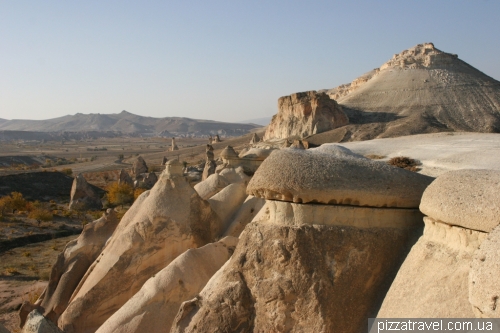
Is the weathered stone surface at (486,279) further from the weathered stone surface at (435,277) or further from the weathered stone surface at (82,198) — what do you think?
the weathered stone surface at (82,198)

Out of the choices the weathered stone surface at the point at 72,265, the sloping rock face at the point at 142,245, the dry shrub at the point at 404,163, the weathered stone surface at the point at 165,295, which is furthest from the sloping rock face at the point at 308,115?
the weathered stone surface at the point at 165,295

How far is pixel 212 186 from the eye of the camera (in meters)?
10.3

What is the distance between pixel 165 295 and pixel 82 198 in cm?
1950

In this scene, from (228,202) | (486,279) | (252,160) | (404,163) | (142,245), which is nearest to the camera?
(486,279)

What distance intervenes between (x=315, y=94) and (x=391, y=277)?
37269 mm

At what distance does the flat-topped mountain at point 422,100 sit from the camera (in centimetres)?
3641

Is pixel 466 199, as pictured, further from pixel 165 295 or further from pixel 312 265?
pixel 165 295

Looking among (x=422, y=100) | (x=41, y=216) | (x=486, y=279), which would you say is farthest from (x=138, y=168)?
(x=486, y=279)

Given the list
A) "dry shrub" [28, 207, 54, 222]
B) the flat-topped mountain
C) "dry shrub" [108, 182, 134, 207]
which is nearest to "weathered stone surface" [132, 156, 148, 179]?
"dry shrub" [108, 182, 134, 207]

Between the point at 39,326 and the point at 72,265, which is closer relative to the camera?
the point at 39,326

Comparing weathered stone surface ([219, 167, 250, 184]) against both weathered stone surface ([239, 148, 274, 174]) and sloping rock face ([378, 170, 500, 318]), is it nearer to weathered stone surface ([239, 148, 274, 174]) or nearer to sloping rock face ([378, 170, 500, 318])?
weathered stone surface ([239, 148, 274, 174])

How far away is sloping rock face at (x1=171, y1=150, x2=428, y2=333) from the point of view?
4.12 m

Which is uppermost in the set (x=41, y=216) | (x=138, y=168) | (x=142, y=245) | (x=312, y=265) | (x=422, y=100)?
(x=422, y=100)

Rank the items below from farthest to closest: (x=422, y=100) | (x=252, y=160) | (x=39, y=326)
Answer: (x=422, y=100), (x=252, y=160), (x=39, y=326)
